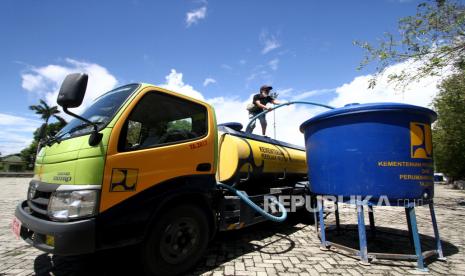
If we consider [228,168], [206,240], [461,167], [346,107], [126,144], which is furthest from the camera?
[461,167]

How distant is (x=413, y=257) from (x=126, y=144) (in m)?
4.31

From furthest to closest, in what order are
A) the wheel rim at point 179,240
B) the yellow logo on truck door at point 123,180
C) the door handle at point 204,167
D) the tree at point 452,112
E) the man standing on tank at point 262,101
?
the tree at point 452,112, the man standing on tank at point 262,101, the door handle at point 204,167, the wheel rim at point 179,240, the yellow logo on truck door at point 123,180

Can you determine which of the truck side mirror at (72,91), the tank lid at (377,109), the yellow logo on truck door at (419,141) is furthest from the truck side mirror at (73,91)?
the yellow logo on truck door at (419,141)

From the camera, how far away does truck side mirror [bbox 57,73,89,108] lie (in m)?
2.70

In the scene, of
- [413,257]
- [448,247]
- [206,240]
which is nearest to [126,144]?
[206,240]

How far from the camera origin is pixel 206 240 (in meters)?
3.93

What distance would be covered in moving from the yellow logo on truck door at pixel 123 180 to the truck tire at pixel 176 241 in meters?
0.57

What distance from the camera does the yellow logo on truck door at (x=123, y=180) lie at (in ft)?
9.77

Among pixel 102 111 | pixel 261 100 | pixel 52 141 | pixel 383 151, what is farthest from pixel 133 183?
pixel 261 100

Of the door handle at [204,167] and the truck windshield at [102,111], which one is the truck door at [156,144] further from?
the truck windshield at [102,111]

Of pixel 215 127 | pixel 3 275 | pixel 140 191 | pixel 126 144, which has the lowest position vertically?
pixel 3 275

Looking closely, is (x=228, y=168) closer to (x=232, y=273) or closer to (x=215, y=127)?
(x=215, y=127)

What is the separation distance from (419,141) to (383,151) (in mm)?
608

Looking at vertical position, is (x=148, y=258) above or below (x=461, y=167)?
below
